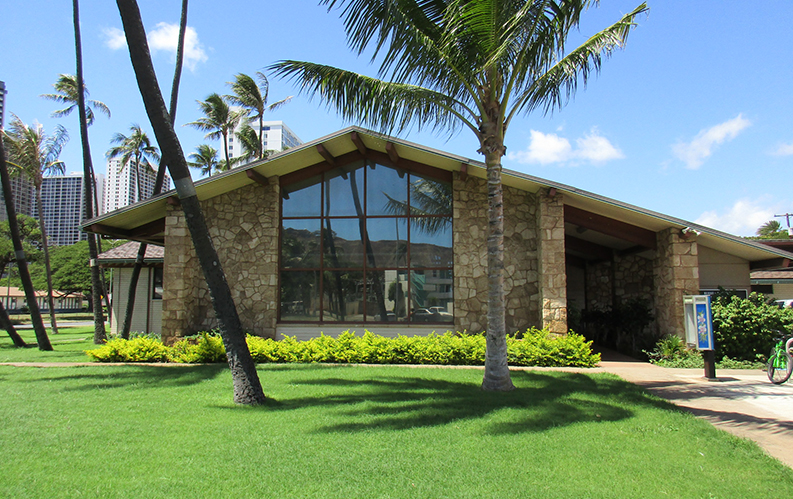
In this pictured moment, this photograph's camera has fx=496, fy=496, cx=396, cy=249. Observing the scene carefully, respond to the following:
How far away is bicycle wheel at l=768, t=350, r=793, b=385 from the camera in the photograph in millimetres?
8484

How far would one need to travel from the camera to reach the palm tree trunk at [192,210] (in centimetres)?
712

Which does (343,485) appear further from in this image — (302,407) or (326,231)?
(326,231)

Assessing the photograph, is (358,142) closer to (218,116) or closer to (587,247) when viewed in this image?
(587,247)

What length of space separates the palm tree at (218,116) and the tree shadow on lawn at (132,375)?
19.5 m

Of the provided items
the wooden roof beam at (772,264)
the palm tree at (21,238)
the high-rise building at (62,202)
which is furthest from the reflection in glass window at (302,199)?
the high-rise building at (62,202)

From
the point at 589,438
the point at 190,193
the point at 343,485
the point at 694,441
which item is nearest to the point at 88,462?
the point at 343,485

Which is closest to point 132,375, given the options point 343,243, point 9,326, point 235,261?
point 235,261

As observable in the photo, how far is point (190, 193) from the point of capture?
7164 millimetres

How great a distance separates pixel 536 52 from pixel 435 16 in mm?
1741

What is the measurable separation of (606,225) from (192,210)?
371 inches

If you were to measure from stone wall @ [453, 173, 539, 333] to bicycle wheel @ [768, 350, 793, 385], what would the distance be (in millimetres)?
4707

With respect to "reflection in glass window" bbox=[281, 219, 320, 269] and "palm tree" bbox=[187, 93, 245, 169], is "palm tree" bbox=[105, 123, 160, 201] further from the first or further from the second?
"reflection in glass window" bbox=[281, 219, 320, 269]

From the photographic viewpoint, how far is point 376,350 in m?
11.2

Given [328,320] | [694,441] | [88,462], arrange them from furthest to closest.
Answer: [328,320], [694,441], [88,462]
